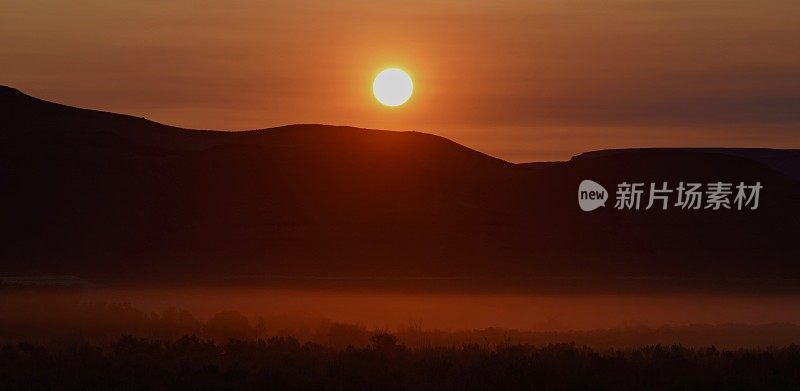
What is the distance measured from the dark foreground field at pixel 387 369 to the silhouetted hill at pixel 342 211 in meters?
78.3

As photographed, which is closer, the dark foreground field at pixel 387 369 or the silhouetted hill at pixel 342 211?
the dark foreground field at pixel 387 369

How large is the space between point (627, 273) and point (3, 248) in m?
48.9

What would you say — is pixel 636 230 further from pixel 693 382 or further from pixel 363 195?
pixel 693 382

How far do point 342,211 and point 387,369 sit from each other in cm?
9874

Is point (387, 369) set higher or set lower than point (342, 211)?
lower

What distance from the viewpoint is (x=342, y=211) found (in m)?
118

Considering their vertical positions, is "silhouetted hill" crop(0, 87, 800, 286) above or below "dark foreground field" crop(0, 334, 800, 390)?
above

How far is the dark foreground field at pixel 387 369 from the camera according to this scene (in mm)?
18734

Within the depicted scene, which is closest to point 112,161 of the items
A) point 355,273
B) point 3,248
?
point 3,248

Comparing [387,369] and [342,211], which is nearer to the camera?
[387,369]

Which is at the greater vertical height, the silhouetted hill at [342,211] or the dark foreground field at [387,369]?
the silhouetted hill at [342,211]

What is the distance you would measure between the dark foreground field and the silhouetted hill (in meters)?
78.3

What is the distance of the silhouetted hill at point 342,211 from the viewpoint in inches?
4222

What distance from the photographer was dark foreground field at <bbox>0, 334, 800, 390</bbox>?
18734 millimetres
